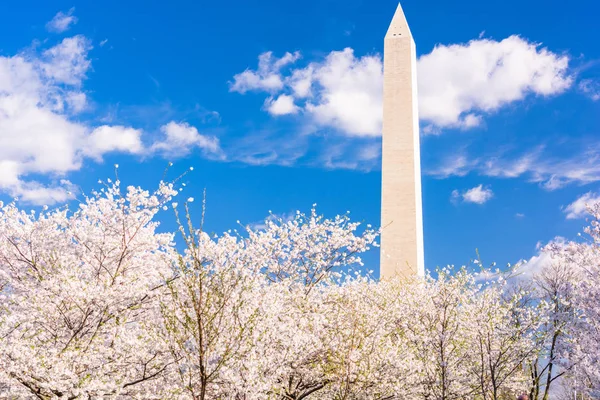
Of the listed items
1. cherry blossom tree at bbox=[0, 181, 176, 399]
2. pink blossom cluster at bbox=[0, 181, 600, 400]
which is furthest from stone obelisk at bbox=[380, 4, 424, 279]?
cherry blossom tree at bbox=[0, 181, 176, 399]

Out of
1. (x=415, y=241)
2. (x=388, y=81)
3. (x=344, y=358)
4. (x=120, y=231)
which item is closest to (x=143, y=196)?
(x=120, y=231)

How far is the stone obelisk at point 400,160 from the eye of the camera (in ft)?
89.5

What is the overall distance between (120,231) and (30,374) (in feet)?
13.8

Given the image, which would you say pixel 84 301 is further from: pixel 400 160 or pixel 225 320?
pixel 400 160

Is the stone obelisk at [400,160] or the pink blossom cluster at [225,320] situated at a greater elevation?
the stone obelisk at [400,160]

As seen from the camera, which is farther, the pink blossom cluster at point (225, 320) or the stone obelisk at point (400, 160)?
the stone obelisk at point (400, 160)

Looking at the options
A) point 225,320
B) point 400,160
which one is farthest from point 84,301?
point 400,160

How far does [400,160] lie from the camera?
92.7 ft

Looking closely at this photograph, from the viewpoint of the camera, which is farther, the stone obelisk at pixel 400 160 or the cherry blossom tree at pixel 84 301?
the stone obelisk at pixel 400 160

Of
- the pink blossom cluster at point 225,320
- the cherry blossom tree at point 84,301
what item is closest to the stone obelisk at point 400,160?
the pink blossom cluster at point 225,320

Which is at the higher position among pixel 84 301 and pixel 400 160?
pixel 400 160

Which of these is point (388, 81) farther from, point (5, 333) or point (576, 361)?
point (5, 333)

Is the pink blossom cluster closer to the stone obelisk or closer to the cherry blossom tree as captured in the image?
the cherry blossom tree

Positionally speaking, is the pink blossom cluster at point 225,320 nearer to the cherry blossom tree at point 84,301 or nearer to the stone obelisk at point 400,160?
the cherry blossom tree at point 84,301
